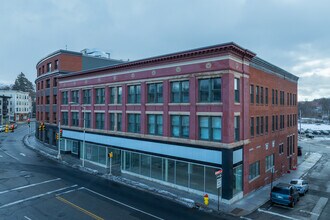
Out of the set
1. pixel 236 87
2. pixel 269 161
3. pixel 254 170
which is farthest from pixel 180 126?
pixel 269 161

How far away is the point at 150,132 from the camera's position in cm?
2872

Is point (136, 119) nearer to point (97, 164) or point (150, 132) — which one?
point (150, 132)

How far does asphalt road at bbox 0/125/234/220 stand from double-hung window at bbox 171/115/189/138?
6471 mm

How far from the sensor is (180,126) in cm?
2545

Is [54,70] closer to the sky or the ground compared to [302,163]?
closer to the sky

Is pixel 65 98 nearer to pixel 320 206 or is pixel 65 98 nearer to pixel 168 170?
pixel 168 170

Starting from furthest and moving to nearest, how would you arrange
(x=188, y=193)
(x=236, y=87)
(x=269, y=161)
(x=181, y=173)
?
1. (x=269, y=161)
2. (x=181, y=173)
3. (x=188, y=193)
4. (x=236, y=87)

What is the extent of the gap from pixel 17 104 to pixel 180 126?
395ft

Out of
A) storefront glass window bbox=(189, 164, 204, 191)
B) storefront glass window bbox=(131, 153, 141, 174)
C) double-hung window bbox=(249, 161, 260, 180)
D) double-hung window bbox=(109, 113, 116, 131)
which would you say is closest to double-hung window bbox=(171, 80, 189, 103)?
storefront glass window bbox=(189, 164, 204, 191)

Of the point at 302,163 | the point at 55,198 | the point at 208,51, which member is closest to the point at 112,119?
the point at 55,198

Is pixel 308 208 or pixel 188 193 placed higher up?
pixel 188 193

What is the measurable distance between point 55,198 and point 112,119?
46.6 ft

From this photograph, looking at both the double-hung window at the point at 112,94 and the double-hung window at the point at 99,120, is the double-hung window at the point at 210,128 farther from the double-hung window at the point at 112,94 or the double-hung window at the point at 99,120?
the double-hung window at the point at 99,120

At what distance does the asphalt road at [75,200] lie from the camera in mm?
18578
